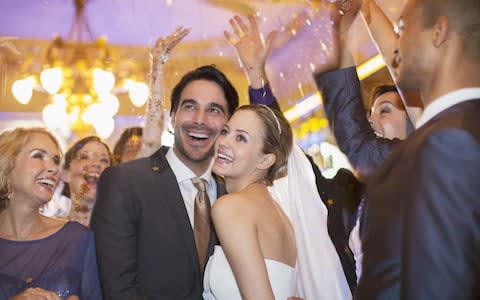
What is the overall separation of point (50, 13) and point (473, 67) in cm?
163

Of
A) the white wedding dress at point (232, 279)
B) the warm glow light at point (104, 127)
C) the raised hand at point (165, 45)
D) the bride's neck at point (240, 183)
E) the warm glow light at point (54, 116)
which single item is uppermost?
the raised hand at point (165, 45)

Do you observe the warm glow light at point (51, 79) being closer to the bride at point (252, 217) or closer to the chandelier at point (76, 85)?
the chandelier at point (76, 85)

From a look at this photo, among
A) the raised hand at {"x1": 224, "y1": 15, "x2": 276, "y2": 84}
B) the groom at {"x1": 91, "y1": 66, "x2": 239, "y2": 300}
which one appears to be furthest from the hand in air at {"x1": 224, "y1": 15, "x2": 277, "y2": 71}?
the groom at {"x1": 91, "y1": 66, "x2": 239, "y2": 300}

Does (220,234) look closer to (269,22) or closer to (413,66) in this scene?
(413,66)

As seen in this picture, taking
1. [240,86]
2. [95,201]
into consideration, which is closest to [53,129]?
[95,201]

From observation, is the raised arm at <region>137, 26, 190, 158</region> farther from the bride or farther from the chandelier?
the bride

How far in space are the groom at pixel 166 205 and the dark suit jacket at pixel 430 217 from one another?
98 centimetres

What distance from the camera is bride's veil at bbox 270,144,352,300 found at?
2.03 metres

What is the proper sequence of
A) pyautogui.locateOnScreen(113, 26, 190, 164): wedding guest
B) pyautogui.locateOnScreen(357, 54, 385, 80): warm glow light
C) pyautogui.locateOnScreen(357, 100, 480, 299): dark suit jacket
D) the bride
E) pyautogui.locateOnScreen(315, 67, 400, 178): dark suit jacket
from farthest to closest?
pyautogui.locateOnScreen(357, 54, 385, 80): warm glow light, pyautogui.locateOnScreen(113, 26, 190, 164): wedding guest, pyautogui.locateOnScreen(315, 67, 400, 178): dark suit jacket, the bride, pyautogui.locateOnScreen(357, 100, 480, 299): dark suit jacket

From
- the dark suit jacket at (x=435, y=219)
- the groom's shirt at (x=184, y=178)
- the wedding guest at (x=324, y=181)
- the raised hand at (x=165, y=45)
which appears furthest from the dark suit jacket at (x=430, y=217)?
the raised hand at (x=165, y=45)

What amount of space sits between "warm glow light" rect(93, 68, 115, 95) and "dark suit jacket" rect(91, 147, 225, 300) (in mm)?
355

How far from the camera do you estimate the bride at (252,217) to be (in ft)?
5.49

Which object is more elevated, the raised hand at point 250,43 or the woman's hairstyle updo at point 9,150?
the raised hand at point 250,43

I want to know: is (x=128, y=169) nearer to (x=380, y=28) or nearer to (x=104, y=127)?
(x=104, y=127)
